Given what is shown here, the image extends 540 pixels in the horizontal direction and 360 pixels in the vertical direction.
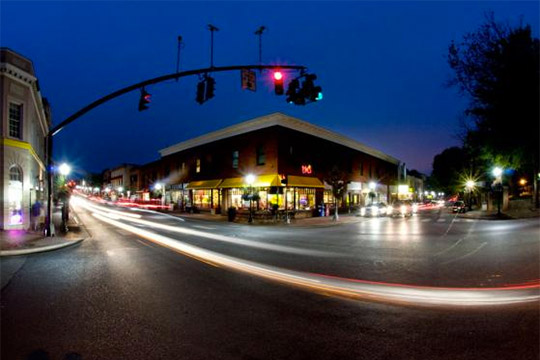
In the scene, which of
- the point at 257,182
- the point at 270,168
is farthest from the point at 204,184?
the point at 270,168

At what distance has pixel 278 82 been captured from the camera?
39.8ft

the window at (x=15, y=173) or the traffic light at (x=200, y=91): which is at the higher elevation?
the traffic light at (x=200, y=91)

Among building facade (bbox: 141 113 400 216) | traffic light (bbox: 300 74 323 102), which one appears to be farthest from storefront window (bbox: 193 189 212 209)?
traffic light (bbox: 300 74 323 102)

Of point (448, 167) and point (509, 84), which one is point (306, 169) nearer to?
point (509, 84)

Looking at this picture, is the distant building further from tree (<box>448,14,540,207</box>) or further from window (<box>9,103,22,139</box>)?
tree (<box>448,14,540,207</box>)

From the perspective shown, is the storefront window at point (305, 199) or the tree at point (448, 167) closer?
the storefront window at point (305, 199)

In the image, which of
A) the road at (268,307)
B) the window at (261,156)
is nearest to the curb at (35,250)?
the road at (268,307)

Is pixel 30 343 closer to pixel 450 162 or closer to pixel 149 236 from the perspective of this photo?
pixel 149 236

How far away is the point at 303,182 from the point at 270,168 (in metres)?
4.00

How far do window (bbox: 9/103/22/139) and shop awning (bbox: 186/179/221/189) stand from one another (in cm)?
2180

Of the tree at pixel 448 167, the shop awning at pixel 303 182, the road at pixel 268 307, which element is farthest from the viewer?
the tree at pixel 448 167

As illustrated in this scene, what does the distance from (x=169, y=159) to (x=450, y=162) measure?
73278 mm

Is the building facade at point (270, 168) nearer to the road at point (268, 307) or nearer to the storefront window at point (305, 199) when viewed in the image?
the storefront window at point (305, 199)

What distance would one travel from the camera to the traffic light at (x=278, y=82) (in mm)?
12125
